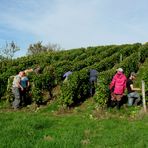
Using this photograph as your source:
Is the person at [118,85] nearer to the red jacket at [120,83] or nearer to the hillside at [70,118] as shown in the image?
the red jacket at [120,83]

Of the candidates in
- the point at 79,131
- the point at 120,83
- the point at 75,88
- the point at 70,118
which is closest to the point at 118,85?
the point at 120,83

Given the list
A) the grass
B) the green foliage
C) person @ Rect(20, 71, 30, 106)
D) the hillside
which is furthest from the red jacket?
person @ Rect(20, 71, 30, 106)

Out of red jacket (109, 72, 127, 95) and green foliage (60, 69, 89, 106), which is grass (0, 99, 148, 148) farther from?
green foliage (60, 69, 89, 106)

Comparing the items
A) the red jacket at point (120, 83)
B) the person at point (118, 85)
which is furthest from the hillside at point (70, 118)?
the red jacket at point (120, 83)

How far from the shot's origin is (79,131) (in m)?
13.7

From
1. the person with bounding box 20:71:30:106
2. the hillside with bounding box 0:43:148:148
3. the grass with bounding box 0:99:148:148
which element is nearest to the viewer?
the grass with bounding box 0:99:148:148

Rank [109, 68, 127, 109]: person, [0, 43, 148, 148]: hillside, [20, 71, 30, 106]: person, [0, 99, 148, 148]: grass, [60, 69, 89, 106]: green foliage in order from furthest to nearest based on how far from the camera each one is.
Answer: [20, 71, 30, 106]: person < [60, 69, 89, 106]: green foliage < [109, 68, 127, 109]: person < [0, 43, 148, 148]: hillside < [0, 99, 148, 148]: grass

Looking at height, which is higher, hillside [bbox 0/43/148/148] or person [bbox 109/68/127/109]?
person [bbox 109/68/127/109]

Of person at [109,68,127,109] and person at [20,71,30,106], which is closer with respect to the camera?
person at [109,68,127,109]

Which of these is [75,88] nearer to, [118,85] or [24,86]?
[24,86]

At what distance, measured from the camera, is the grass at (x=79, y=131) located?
484 inches

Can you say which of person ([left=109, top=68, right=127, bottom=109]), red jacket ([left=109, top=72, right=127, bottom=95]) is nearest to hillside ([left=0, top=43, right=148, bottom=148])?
person ([left=109, top=68, right=127, bottom=109])

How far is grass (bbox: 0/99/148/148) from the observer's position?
12282 mm

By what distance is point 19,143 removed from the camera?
1224 centimetres
